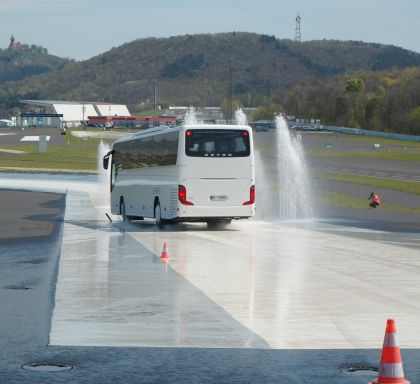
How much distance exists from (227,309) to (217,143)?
16488 millimetres

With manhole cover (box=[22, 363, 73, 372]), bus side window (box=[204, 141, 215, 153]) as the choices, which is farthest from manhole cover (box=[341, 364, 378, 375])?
bus side window (box=[204, 141, 215, 153])

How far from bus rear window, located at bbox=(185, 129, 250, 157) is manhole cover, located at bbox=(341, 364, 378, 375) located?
66.1ft

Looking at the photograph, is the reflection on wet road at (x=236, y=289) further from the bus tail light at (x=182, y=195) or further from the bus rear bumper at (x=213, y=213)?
the bus tail light at (x=182, y=195)

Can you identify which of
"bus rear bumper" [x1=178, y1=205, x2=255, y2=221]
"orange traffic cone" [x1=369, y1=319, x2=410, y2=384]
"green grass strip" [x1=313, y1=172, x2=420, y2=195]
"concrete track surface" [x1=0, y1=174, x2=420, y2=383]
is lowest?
"green grass strip" [x1=313, y1=172, x2=420, y2=195]

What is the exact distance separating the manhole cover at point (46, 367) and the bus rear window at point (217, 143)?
20.3 metres

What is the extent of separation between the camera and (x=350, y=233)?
96.1 feet

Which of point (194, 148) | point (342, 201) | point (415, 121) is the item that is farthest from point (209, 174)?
point (415, 121)

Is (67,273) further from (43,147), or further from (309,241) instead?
A: (43,147)

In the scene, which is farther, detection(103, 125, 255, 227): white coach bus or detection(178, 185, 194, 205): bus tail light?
detection(103, 125, 255, 227): white coach bus

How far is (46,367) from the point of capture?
33.8ft

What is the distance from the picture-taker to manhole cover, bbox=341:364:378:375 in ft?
33.7

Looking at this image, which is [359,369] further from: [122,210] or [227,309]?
[122,210]

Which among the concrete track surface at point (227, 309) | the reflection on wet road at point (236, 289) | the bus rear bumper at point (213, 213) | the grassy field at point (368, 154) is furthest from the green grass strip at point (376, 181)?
the concrete track surface at point (227, 309)

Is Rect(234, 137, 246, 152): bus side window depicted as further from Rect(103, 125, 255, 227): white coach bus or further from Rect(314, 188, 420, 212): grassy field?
Rect(314, 188, 420, 212): grassy field
